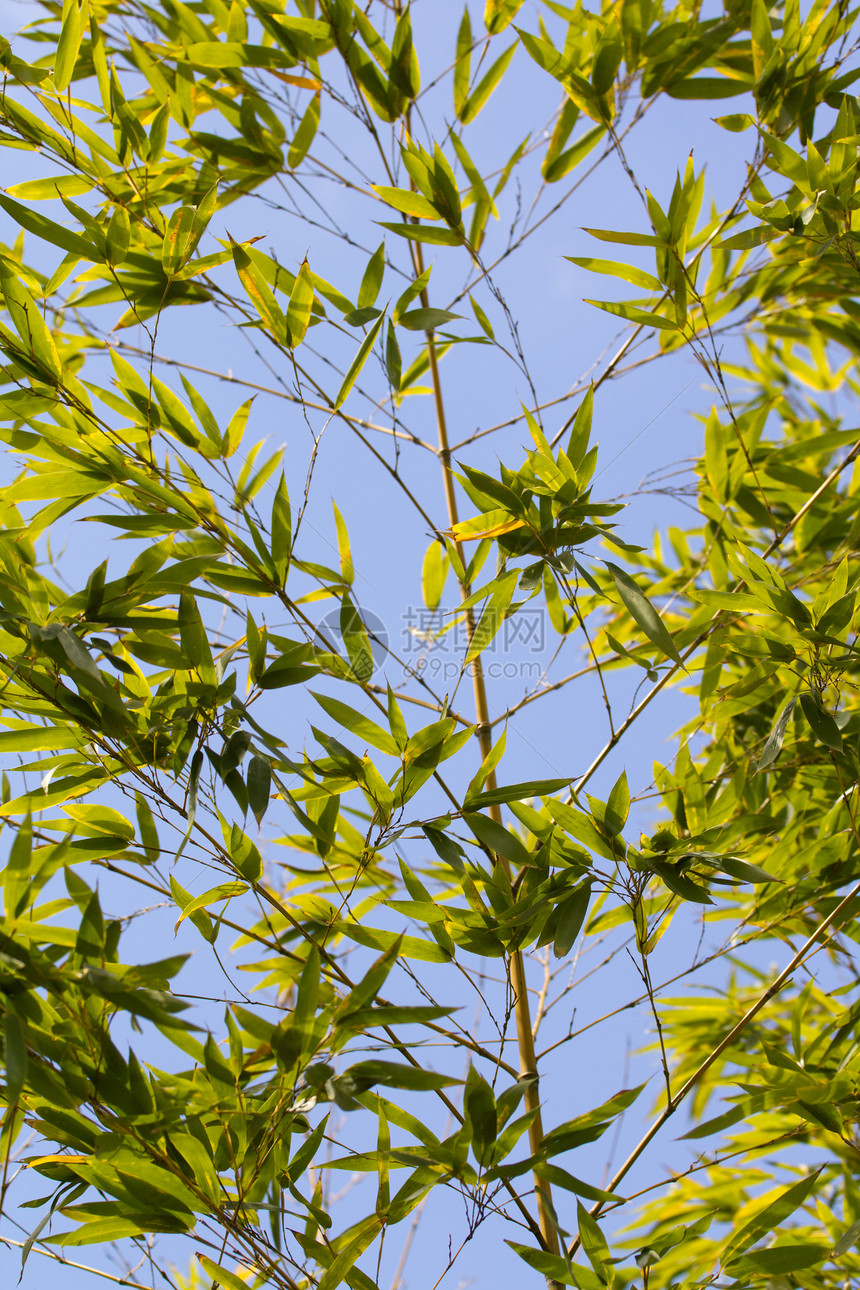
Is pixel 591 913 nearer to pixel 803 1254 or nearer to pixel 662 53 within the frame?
pixel 803 1254

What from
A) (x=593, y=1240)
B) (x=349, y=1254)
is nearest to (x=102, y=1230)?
(x=349, y=1254)

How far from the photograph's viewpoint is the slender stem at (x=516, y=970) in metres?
1.04

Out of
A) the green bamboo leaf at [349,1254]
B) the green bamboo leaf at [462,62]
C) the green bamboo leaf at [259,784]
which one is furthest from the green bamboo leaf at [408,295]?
the green bamboo leaf at [349,1254]

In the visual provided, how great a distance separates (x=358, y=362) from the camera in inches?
46.5

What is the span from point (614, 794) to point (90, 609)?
2.14 feet

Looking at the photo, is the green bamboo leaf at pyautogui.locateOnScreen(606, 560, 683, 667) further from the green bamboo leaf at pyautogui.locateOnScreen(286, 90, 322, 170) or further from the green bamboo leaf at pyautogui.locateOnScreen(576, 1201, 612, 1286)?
the green bamboo leaf at pyautogui.locateOnScreen(286, 90, 322, 170)

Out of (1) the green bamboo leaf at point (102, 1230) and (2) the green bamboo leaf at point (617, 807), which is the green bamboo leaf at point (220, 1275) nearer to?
(1) the green bamboo leaf at point (102, 1230)

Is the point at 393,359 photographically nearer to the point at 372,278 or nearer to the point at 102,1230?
the point at 372,278

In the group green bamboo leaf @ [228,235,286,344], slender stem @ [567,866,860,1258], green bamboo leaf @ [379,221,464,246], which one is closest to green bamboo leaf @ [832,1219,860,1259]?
slender stem @ [567,866,860,1258]

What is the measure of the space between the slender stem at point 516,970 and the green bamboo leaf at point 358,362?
0.65ft

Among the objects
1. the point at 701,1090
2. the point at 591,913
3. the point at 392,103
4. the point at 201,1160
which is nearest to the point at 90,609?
the point at 201,1160

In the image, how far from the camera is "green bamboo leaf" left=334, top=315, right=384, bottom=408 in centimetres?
115
